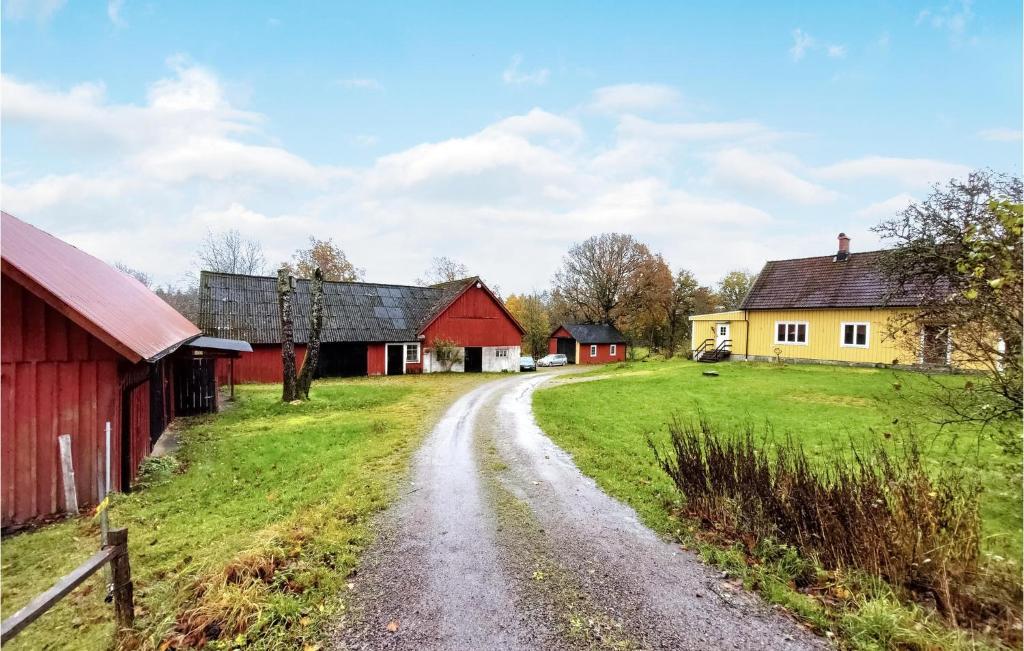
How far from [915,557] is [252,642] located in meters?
6.64

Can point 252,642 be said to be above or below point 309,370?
below

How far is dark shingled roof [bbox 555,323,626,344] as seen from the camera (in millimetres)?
47969

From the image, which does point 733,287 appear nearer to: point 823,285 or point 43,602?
point 823,285

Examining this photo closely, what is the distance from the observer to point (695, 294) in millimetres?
48656

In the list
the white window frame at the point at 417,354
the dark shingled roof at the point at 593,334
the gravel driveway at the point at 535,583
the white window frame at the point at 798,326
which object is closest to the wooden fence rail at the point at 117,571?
the gravel driveway at the point at 535,583

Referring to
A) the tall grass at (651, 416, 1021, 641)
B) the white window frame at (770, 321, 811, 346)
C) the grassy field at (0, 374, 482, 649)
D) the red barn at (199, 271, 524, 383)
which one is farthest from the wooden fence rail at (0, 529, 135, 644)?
the white window frame at (770, 321, 811, 346)

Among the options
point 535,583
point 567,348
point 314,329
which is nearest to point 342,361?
point 314,329

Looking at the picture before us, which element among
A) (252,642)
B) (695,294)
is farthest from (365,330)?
(695,294)

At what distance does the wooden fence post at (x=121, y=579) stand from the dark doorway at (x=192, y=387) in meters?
12.8

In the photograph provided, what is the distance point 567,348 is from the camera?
164ft

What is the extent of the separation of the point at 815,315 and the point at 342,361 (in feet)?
100

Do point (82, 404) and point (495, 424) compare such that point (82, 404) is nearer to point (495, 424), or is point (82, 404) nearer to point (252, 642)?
point (252, 642)

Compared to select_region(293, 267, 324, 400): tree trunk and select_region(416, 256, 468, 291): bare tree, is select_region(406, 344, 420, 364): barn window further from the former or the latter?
select_region(416, 256, 468, 291): bare tree

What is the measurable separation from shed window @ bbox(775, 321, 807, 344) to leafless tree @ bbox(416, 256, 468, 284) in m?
45.4
